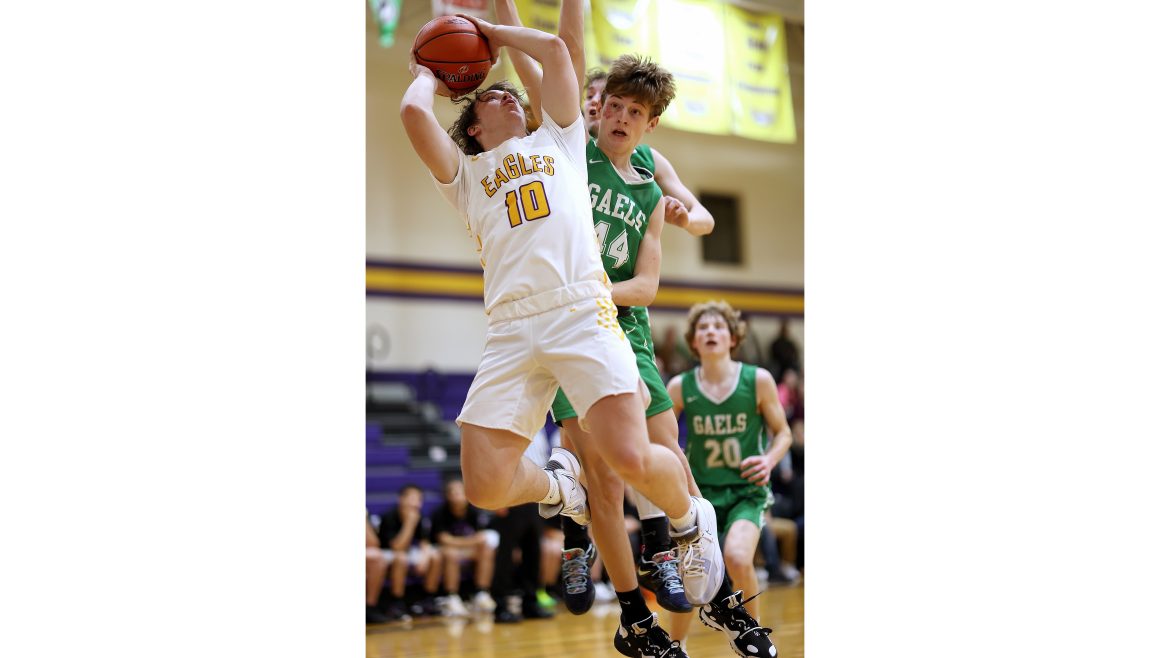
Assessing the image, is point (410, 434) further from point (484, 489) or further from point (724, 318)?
point (484, 489)

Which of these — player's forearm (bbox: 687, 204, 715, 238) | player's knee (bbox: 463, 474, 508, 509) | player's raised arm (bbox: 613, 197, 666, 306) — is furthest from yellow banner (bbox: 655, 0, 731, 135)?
player's knee (bbox: 463, 474, 508, 509)

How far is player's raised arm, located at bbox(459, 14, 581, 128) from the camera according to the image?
11.6 feet

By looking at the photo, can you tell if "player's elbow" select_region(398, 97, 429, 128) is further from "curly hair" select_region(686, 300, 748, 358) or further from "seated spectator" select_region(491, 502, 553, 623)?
"seated spectator" select_region(491, 502, 553, 623)

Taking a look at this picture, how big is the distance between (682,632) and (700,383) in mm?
1338

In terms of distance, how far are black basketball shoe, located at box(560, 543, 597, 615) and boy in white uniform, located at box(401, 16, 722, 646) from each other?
0.55 metres

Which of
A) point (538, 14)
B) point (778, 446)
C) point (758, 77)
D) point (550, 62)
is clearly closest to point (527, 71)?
point (550, 62)

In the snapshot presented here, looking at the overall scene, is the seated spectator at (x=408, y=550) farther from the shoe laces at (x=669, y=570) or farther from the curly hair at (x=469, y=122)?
the curly hair at (x=469, y=122)

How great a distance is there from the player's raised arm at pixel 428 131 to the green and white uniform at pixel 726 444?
8.05 ft

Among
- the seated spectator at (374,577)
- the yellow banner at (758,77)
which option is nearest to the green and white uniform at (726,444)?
the seated spectator at (374,577)

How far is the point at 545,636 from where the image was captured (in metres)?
7.25

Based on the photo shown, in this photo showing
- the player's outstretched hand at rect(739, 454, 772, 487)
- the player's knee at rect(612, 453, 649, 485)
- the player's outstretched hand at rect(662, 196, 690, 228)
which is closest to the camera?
the player's knee at rect(612, 453, 649, 485)

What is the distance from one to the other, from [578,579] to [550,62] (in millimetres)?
2003

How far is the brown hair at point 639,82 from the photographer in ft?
13.6
